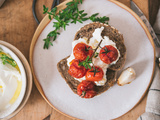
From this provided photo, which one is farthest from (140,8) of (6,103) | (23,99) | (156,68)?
(6,103)

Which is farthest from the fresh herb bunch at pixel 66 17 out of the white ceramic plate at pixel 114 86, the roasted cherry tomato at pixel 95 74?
the roasted cherry tomato at pixel 95 74

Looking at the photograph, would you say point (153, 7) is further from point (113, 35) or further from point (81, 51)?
point (81, 51)

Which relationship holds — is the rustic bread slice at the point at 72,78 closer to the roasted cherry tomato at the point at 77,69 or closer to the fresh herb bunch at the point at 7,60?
the roasted cherry tomato at the point at 77,69

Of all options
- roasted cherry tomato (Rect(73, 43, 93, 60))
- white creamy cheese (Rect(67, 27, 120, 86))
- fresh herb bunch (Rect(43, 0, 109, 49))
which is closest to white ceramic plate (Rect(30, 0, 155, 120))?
fresh herb bunch (Rect(43, 0, 109, 49))

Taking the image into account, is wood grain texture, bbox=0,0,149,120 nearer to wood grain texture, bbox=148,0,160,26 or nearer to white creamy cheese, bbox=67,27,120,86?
wood grain texture, bbox=148,0,160,26

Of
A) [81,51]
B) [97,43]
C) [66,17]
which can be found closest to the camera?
[81,51]

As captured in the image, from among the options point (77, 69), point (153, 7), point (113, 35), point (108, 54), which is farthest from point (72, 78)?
point (153, 7)
